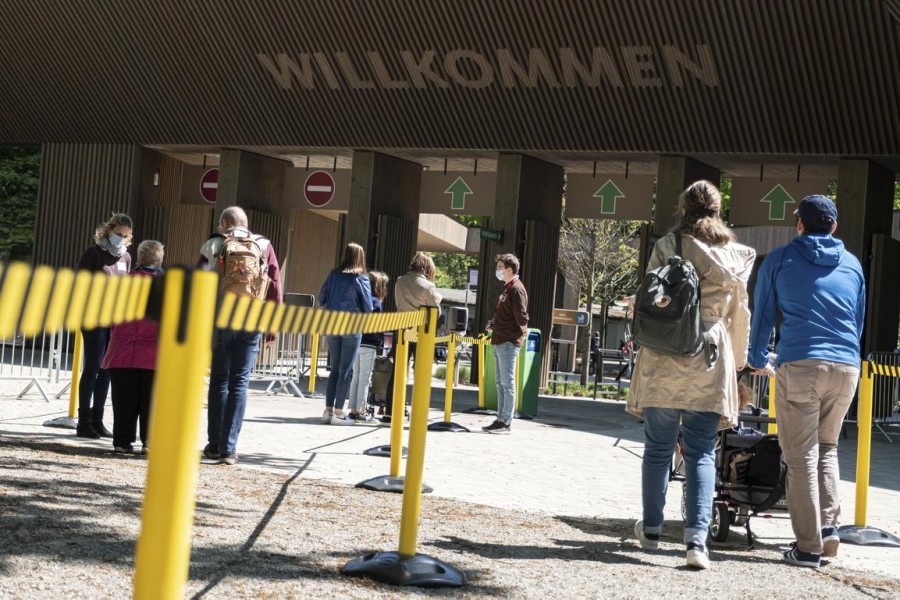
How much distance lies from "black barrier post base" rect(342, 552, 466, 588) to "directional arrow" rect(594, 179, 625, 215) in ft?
58.6

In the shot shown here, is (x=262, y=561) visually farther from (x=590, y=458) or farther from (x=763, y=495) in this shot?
(x=590, y=458)

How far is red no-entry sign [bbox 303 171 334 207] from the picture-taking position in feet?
79.4

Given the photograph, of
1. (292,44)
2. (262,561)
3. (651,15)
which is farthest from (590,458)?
(292,44)

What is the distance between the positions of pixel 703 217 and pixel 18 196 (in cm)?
2529

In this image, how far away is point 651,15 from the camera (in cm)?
1741

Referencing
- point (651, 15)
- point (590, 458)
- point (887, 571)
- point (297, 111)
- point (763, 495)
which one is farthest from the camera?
point (297, 111)

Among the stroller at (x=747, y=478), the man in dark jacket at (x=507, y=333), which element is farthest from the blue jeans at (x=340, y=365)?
the stroller at (x=747, y=478)

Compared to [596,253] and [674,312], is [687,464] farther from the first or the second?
[596,253]

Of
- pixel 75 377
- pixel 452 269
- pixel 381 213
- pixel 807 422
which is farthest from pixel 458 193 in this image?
pixel 452 269

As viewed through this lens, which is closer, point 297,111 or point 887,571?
point 887,571

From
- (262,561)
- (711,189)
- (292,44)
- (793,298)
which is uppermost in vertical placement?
(292,44)

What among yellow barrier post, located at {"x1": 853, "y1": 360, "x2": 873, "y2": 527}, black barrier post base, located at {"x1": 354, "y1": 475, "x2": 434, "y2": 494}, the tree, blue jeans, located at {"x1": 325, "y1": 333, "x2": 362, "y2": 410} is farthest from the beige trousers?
the tree

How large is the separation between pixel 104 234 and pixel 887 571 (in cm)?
635

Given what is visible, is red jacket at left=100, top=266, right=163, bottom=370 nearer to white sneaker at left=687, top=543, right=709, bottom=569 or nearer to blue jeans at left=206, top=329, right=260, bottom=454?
blue jeans at left=206, top=329, right=260, bottom=454
